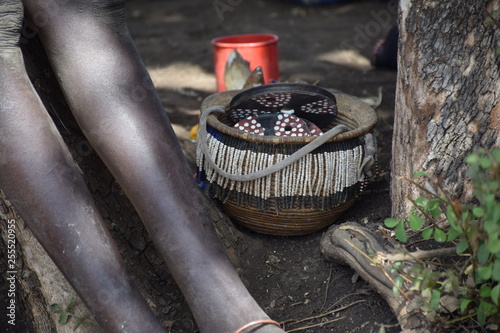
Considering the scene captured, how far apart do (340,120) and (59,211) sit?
114 cm

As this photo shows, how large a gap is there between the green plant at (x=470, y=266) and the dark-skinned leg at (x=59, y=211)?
0.60m

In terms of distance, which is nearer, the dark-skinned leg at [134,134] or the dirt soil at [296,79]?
the dark-skinned leg at [134,134]

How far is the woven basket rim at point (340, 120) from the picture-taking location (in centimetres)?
174

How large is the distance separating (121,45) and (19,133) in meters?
0.36

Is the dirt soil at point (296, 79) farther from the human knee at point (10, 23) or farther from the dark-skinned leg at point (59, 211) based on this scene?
the human knee at point (10, 23)

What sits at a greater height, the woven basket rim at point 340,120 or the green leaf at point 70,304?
the woven basket rim at point 340,120

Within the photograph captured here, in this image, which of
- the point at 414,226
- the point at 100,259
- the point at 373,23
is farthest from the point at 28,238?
the point at 373,23

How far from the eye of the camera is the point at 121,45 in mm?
1494

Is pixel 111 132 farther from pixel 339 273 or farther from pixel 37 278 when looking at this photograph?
pixel 339 273

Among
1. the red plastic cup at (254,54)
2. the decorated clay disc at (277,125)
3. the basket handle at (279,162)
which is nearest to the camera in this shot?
the basket handle at (279,162)

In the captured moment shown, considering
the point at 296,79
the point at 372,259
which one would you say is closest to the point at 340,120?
the point at 372,259

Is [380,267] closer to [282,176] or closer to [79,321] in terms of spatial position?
[282,176]

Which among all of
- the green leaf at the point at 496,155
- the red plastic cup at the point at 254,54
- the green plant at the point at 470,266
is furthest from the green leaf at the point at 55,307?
the red plastic cup at the point at 254,54

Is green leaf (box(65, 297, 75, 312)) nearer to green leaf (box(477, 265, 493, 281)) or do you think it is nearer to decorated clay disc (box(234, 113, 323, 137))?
decorated clay disc (box(234, 113, 323, 137))
